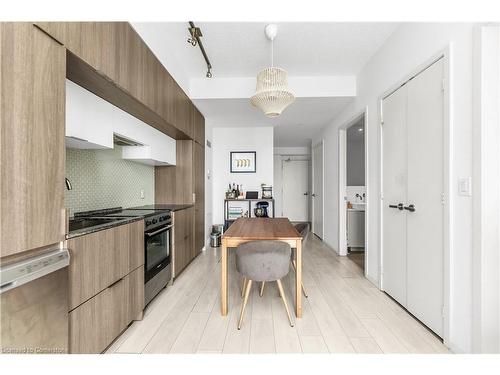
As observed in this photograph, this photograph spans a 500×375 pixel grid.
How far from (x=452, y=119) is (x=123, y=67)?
242cm

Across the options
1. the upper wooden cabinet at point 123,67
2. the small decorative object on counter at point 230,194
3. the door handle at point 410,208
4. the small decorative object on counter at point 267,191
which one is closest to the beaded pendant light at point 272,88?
the upper wooden cabinet at point 123,67

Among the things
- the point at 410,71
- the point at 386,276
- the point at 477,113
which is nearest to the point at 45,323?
the point at 477,113

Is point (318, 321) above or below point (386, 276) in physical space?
below

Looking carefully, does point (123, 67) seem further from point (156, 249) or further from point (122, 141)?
point (156, 249)

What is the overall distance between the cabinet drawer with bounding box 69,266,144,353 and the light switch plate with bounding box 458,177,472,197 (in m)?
2.45

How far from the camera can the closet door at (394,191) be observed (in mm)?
2104

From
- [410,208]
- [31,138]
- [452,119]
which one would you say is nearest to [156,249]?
[31,138]

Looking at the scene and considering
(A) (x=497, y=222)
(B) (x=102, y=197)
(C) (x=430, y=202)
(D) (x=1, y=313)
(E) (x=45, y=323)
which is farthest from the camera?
(B) (x=102, y=197)

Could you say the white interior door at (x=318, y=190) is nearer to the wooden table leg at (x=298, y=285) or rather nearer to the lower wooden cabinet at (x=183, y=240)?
the lower wooden cabinet at (x=183, y=240)

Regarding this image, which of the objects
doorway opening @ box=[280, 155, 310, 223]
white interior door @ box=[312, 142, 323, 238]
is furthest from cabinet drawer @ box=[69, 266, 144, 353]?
doorway opening @ box=[280, 155, 310, 223]

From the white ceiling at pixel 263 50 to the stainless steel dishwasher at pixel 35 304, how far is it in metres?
1.96

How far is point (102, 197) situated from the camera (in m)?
2.25
